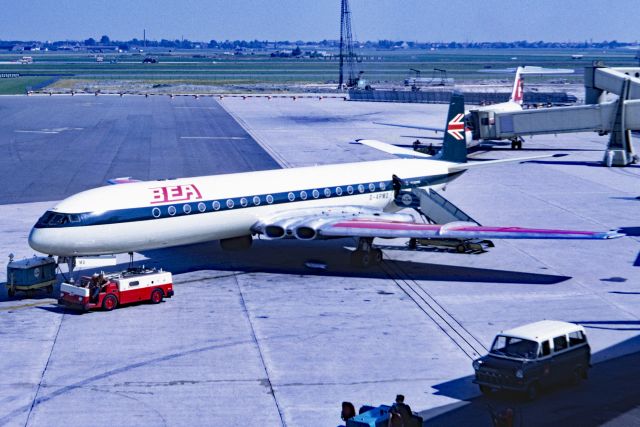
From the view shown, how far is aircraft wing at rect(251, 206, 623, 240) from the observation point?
35.5 m

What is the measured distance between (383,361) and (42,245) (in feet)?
44.8

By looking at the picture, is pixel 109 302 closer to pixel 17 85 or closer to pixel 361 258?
pixel 361 258

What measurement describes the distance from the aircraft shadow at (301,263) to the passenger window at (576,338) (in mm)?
10615

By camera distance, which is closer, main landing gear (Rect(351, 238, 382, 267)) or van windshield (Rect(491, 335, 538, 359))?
van windshield (Rect(491, 335, 538, 359))

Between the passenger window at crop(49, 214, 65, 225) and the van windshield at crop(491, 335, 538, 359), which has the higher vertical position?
the passenger window at crop(49, 214, 65, 225)

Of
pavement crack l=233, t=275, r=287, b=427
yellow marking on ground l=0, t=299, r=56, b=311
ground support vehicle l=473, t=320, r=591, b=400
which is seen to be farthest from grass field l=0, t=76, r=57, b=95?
ground support vehicle l=473, t=320, r=591, b=400

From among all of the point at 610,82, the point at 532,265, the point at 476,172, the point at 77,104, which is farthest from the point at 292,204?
the point at 77,104

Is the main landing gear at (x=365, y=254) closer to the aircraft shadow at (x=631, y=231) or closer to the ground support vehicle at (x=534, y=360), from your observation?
the aircraft shadow at (x=631, y=231)

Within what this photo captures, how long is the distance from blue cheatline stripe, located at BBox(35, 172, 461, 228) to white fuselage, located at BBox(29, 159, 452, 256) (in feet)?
0.12

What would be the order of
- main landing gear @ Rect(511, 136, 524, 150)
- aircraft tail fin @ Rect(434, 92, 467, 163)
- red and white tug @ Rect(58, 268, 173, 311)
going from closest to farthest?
red and white tug @ Rect(58, 268, 173, 311) → aircraft tail fin @ Rect(434, 92, 467, 163) → main landing gear @ Rect(511, 136, 524, 150)

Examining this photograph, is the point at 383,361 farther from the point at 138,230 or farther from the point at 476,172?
the point at 476,172

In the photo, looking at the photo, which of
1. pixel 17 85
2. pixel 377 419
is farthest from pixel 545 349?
pixel 17 85

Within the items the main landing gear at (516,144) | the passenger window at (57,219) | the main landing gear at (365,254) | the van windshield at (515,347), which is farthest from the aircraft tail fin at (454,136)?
the main landing gear at (516,144)

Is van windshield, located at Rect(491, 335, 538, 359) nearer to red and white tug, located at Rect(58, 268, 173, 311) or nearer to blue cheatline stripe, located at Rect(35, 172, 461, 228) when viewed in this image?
red and white tug, located at Rect(58, 268, 173, 311)
